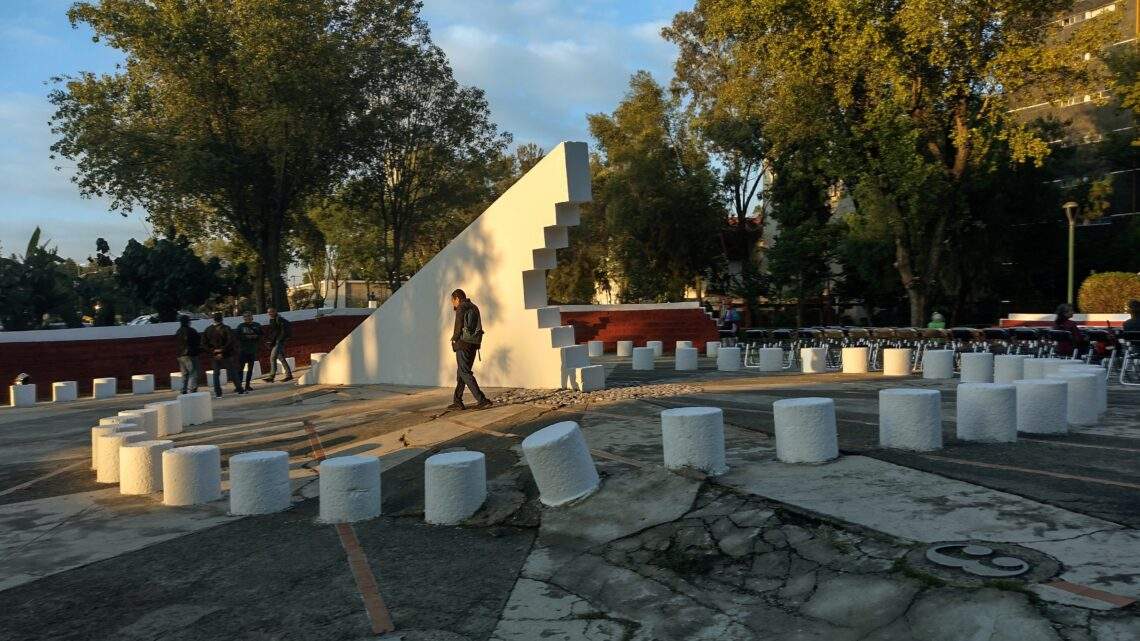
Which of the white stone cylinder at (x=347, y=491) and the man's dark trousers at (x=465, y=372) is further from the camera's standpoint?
the man's dark trousers at (x=465, y=372)

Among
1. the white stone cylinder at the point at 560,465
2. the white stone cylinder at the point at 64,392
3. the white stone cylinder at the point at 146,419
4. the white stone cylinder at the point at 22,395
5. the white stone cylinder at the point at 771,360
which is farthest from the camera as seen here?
the white stone cylinder at the point at 64,392

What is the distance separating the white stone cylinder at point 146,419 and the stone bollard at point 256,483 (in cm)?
417

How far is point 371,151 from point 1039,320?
2237 cm

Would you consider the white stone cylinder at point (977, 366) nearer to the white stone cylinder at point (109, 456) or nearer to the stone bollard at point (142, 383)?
the white stone cylinder at point (109, 456)

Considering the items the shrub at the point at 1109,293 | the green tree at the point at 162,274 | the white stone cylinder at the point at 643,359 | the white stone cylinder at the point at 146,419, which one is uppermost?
the green tree at the point at 162,274

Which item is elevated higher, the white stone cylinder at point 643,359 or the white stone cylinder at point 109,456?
the white stone cylinder at point 643,359

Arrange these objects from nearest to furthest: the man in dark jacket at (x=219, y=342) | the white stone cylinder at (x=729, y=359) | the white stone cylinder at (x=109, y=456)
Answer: the white stone cylinder at (x=109, y=456)
the man in dark jacket at (x=219, y=342)
the white stone cylinder at (x=729, y=359)

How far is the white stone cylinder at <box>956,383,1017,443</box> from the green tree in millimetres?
27456

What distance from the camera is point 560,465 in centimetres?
736

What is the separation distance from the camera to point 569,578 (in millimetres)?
6043

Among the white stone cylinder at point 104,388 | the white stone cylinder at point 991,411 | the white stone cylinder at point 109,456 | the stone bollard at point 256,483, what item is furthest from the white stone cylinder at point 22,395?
the white stone cylinder at point 991,411

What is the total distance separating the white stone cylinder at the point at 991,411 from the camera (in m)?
8.16

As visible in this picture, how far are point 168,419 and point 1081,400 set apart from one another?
1221 centimetres

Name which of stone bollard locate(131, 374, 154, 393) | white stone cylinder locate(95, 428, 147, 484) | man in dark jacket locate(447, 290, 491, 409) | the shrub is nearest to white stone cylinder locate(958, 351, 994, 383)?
man in dark jacket locate(447, 290, 491, 409)
